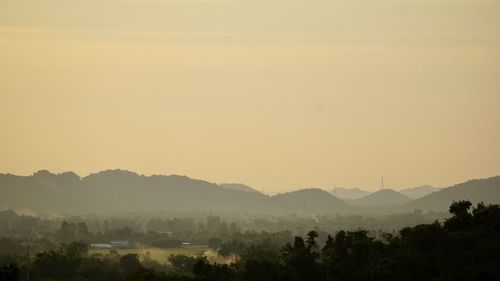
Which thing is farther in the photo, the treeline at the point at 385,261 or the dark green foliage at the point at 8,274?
the treeline at the point at 385,261

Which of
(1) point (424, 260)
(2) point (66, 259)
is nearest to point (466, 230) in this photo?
(1) point (424, 260)

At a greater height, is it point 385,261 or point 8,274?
point 385,261

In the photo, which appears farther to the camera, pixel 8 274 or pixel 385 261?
pixel 385 261

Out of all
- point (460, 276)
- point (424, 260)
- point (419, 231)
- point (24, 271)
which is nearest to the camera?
point (460, 276)

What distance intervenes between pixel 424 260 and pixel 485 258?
6077 mm

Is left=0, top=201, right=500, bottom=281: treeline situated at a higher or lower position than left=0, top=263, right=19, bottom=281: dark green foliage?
higher

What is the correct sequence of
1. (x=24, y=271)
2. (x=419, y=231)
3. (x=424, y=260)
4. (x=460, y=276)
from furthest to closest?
(x=24, y=271) < (x=419, y=231) < (x=424, y=260) < (x=460, y=276)

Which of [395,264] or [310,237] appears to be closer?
[395,264]

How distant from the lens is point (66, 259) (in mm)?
150250

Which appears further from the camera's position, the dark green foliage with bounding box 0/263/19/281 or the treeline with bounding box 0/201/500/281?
the treeline with bounding box 0/201/500/281

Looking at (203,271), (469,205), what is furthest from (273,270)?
(469,205)

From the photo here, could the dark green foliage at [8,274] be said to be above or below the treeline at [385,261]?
below

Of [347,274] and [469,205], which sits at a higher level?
[469,205]

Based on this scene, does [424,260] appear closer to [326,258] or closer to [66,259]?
[326,258]
